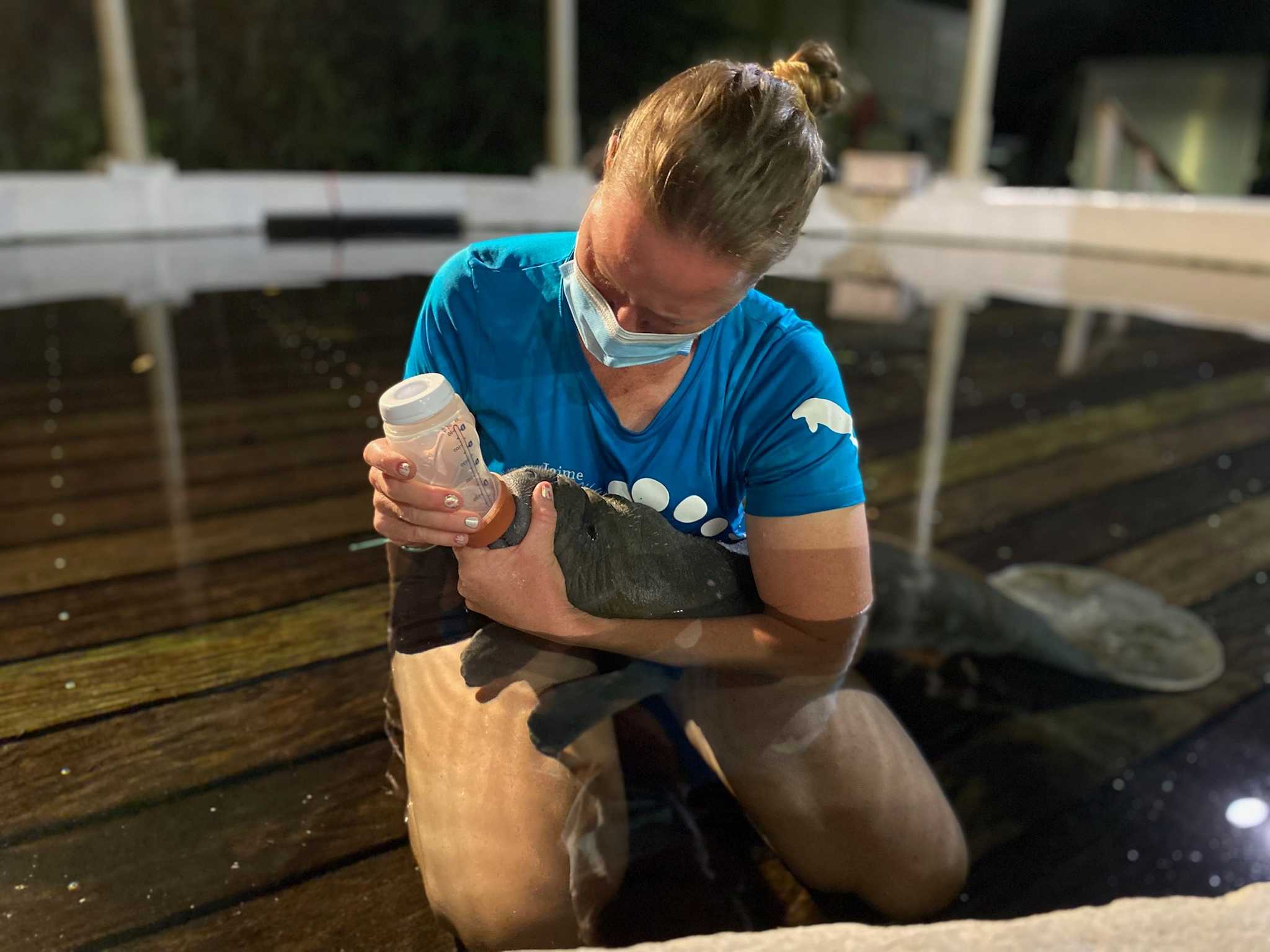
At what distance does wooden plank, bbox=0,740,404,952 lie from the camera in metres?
1.11

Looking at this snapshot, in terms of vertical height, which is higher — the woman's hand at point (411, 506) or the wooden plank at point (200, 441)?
the woman's hand at point (411, 506)

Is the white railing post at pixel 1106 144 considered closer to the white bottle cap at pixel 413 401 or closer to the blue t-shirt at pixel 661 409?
the blue t-shirt at pixel 661 409

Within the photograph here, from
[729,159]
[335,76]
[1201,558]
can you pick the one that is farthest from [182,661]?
[335,76]

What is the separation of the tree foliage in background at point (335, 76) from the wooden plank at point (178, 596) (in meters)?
10.5

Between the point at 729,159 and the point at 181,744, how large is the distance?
1.18 meters

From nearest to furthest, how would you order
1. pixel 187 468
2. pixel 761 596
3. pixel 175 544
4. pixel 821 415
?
pixel 821 415
pixel 761 596
pixel 175 544
pixel 187 468

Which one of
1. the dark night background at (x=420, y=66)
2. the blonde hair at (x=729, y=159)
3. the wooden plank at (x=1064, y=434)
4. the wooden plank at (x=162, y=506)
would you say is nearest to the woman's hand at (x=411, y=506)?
the blonde hair at (x=729, y=159)

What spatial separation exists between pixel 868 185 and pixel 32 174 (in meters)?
7.68

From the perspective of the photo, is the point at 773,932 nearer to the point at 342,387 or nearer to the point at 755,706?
the point at 755,706

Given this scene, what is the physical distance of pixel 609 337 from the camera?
3.71ft

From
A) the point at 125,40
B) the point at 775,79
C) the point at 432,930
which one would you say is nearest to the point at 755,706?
the point at 432,930

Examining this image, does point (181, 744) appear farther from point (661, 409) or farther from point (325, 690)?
point (661, 409)

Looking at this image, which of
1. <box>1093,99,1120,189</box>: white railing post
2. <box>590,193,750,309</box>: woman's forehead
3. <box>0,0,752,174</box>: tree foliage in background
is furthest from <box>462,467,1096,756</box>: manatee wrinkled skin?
<box>0,0,752,174</box>: tree foliage in background

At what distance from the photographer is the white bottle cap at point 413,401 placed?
0.94 m
